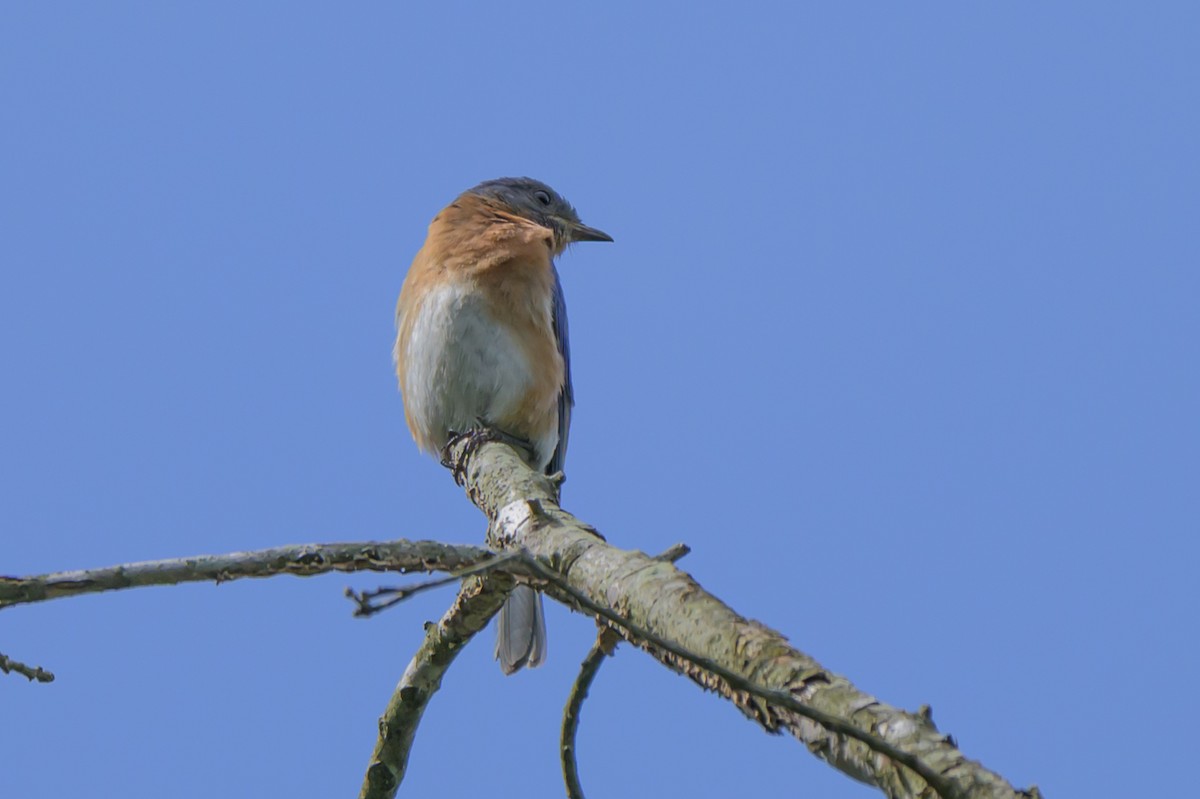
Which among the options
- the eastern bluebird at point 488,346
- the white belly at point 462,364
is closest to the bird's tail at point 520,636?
the eastern bluebird at point 488,346

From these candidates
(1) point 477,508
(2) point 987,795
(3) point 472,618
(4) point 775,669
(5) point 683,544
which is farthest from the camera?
(1) point 477,508

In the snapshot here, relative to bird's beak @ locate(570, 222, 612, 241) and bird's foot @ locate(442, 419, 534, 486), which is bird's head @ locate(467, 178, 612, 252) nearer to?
bird's beak @ locate(570, 222, 612, 241)

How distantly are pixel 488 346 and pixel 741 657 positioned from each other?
4338 millimetres

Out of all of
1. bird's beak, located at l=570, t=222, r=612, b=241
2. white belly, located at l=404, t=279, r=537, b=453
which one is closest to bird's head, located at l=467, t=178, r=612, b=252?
bird's beak, located at l=570, t=222, r=612, b=241

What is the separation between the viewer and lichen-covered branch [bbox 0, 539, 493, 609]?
3.02m

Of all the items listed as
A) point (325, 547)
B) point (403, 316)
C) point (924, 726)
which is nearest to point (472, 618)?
point (325, 547)

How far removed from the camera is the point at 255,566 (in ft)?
10.6

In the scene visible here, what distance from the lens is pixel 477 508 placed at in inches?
207

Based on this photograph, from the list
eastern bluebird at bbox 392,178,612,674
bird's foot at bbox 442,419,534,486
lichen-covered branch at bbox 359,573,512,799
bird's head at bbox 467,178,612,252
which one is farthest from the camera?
bird's head at bbox 467,178,612,252

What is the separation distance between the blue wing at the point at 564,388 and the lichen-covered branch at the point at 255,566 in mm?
4138

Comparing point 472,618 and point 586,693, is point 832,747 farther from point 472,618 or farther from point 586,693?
point 472,618

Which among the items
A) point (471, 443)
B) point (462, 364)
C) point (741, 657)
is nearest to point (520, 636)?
point (471, 443)

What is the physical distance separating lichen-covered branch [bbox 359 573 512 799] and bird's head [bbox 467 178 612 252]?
13.2 ft

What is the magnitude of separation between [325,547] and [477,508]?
203cm
